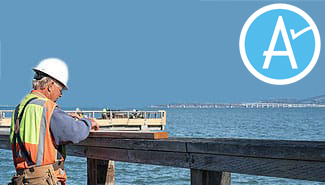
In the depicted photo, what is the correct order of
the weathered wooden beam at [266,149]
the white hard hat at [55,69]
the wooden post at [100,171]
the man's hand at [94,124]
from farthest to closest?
the wooden post at [100,171] → the man's hand at [94,124] → the white hard hat at [55,69] → the weathered wooden beam at [266,149]

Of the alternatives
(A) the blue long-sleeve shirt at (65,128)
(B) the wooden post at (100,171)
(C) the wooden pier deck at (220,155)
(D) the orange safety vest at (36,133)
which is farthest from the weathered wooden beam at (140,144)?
(D) the orange safety vest at (36,133)

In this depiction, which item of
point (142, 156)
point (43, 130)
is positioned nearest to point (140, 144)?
point (142, 156)

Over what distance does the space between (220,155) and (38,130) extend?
3.99 ft

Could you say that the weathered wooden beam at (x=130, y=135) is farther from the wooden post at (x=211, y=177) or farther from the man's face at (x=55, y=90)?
the man's face at (x=55, y=90)

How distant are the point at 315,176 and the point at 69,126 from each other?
1.67 metres

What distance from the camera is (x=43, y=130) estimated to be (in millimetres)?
3742

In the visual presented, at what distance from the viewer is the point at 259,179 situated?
20.4 meters

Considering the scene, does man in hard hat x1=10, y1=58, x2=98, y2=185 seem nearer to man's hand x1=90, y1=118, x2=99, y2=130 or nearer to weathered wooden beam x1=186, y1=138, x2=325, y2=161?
man's hand x1=90, y1=118, x2=99, y2=130

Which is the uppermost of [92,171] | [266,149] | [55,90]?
[55,90]

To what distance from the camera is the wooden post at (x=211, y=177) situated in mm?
3807

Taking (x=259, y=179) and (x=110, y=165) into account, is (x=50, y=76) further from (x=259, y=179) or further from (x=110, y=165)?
(x=259, y=179)

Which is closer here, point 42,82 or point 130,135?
point 42,82

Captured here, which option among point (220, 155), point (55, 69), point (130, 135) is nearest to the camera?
point (220, 155)

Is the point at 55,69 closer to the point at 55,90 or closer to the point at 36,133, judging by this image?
the point at 55,90
